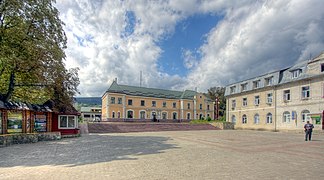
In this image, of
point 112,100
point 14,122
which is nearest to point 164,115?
point 112,100

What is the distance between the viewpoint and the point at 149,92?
59.1m

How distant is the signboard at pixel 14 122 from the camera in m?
15.9

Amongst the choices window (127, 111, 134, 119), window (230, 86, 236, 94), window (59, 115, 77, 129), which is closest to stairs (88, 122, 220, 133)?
window (59, 115, 77, 129)

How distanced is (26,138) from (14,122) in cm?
150

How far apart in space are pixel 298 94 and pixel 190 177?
29148mm

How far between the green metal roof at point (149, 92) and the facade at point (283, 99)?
21.6 m

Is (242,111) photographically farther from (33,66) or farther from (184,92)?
(33,66)

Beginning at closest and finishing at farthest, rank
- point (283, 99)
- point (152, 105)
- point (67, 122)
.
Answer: point (67, 122), point (283, 99), point (152, 105)

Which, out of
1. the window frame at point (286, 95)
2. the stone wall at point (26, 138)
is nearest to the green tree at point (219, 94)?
the window frame at point (286, 95)

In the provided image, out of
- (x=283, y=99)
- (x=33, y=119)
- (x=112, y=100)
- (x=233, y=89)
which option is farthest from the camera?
(x=112, y=100)

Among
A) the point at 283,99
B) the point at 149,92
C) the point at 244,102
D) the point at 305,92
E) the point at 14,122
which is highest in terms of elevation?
the point at 149,92

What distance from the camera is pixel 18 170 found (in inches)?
295

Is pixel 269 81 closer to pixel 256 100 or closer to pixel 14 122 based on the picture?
pixel 256 100

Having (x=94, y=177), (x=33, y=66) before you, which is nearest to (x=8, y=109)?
(x=33, y=66)
